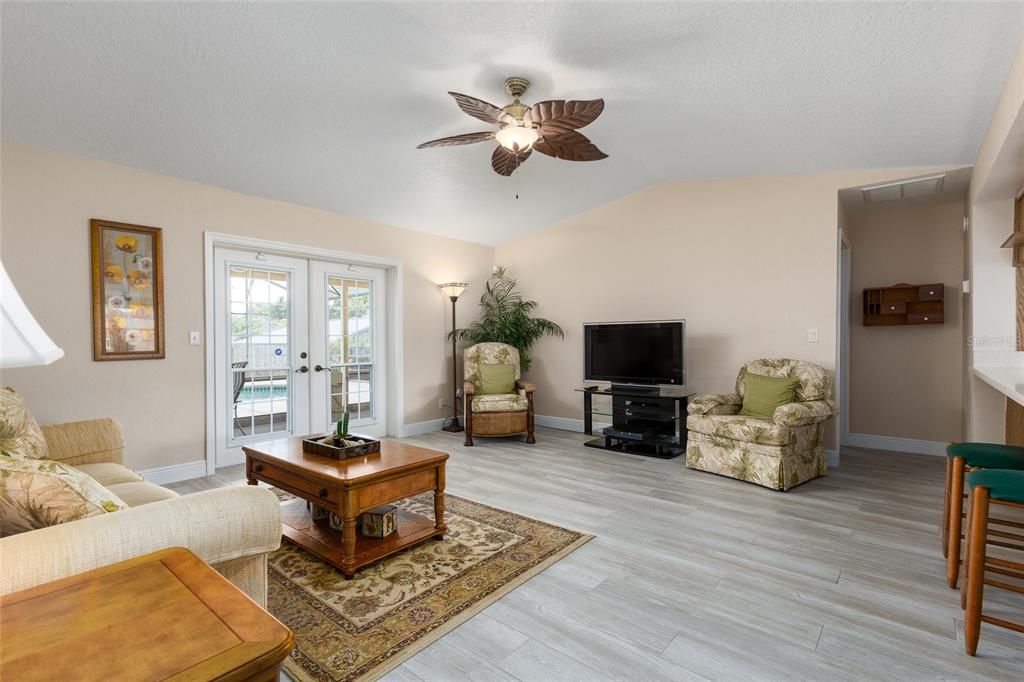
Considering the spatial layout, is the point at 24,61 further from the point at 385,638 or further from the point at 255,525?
the point at 385,638

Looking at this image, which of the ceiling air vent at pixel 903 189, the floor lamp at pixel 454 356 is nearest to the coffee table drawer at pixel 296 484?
the floor lamp at pixel 454 356

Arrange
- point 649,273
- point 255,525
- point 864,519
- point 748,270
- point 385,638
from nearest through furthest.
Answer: point 255,525 → point 385,638 → point 864,519 → point 748,270 → point 649,273

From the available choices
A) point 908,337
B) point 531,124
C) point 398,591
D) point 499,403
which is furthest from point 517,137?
point 908,337

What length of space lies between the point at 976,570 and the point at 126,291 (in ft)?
16.8

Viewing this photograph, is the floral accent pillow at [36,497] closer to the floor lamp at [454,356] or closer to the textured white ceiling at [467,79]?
the textured white ceiling at [467,79]

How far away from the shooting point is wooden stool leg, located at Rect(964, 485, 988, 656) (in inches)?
71.9

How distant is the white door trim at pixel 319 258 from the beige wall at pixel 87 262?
59mm

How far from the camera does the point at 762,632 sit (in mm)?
1990

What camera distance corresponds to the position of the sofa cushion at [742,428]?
3752 millimetres

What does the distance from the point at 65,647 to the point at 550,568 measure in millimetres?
2065

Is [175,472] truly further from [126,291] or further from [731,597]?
[731,597]

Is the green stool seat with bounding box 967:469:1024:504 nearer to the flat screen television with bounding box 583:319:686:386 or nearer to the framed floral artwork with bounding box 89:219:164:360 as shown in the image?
the flat screen television with bounding box 583:319:686:386

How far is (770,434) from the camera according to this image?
3787 mm

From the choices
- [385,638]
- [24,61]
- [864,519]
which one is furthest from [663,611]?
[24,61]
